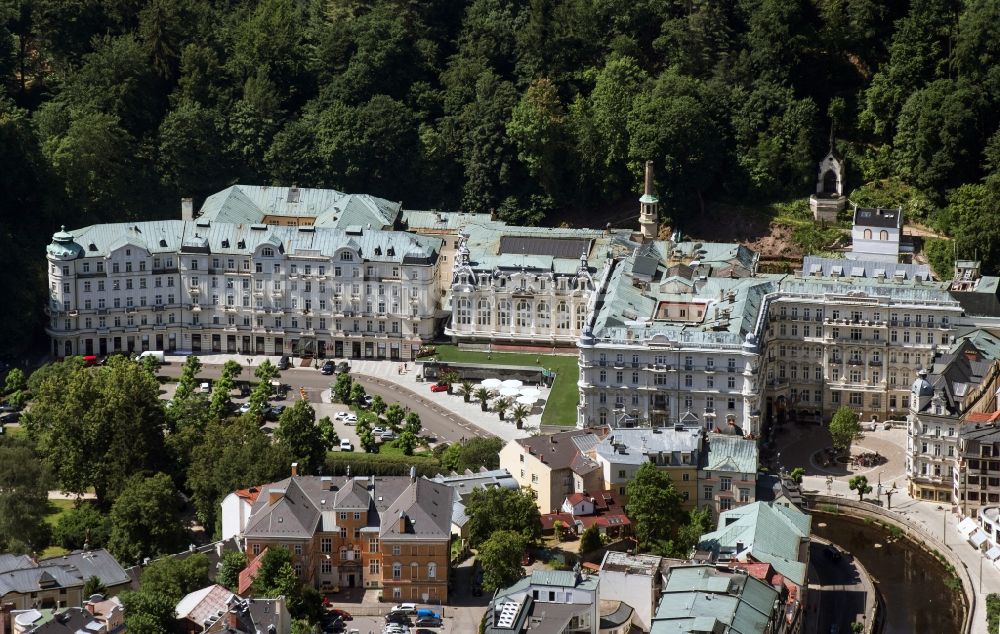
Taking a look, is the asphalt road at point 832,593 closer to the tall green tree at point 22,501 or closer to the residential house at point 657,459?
the residential house at point 657,459

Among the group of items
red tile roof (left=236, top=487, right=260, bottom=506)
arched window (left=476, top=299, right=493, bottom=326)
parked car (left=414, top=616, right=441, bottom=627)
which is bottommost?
parked car (left=414, top=616, right=441, bottom=627)

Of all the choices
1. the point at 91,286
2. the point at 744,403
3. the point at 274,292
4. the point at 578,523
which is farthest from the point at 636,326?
the point at 91,286

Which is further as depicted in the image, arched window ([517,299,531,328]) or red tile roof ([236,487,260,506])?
arched window ([517,299,531,328])

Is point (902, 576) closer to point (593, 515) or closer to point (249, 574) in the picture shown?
point (593, 515)

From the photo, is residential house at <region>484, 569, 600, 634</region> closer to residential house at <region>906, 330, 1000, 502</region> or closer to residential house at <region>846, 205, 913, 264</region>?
residential house at <region>906, 330, 1000, 502</region>

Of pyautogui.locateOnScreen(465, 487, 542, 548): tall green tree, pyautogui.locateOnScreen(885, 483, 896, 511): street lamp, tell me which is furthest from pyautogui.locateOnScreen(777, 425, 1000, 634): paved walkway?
pyautogui.locateOnScreen(465, 487, 542, 548): tall green tree

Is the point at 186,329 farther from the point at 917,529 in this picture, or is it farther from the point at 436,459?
the point at 917,529

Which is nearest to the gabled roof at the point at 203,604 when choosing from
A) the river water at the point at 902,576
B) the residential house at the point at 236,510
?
the residential house at the point at 236,510

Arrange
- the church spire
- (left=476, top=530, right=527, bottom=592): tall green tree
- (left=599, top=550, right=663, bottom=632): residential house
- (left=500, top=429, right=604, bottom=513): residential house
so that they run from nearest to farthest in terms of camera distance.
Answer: (left=599, top=550, right=663, bottom=632): residential house
(left=476, top=530, right=527, bottom=592): tall green tree
(left=500, top=429, right=604, bottom=513): residential house
the church spire
